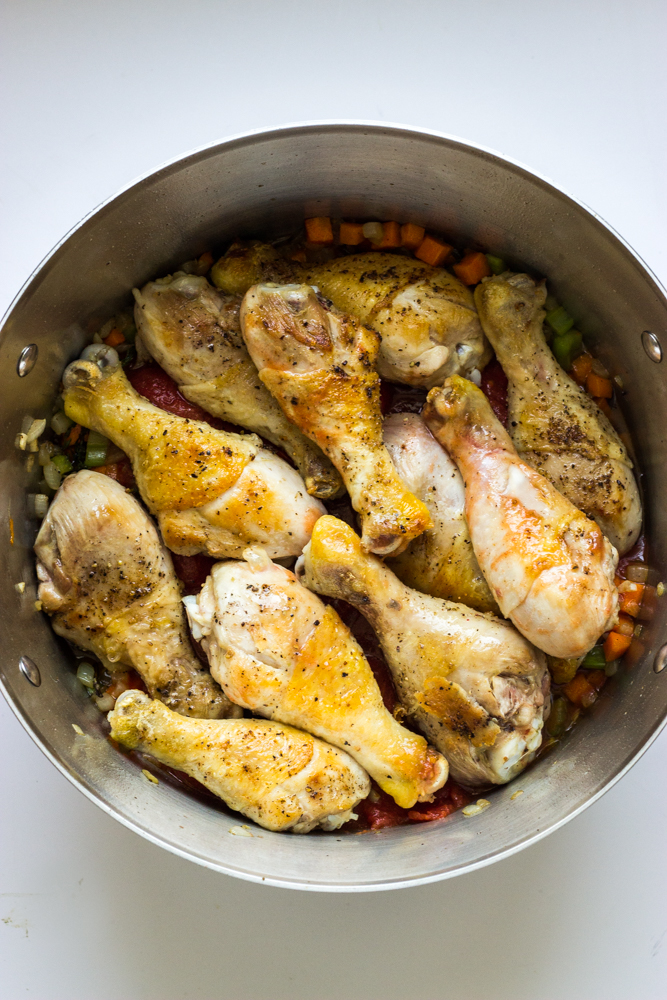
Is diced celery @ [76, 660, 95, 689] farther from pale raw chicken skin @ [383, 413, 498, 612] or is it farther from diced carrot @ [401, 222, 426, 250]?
diced carrot @ [401, 222, 426, 250]

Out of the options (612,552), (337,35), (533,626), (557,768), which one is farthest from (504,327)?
(557,768)

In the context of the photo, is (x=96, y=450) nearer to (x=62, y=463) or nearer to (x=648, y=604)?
(x=62, y=463)

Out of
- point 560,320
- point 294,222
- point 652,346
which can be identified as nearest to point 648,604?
point 652,346

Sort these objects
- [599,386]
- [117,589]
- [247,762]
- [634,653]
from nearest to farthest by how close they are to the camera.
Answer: [247,762]
[117,589]
[634,653]
[599,386]

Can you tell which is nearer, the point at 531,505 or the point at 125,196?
the point at 125,196

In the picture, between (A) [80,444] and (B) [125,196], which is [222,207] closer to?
(B) [125,196]

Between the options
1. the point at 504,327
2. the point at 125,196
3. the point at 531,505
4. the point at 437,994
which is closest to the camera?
the point at 125,196

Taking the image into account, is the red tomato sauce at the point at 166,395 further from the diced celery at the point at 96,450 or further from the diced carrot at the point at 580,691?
the diced carrot at the point at 580,691
